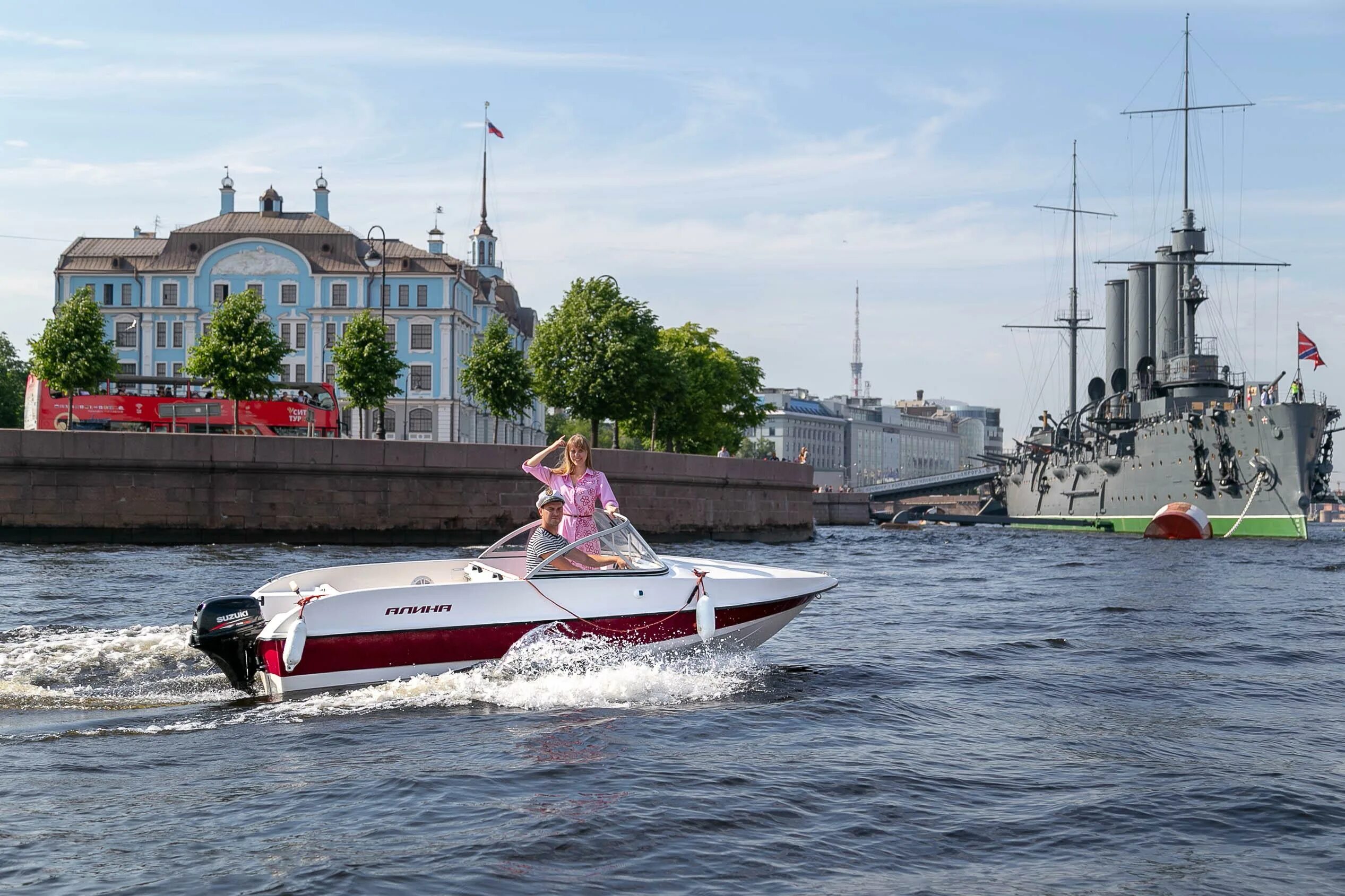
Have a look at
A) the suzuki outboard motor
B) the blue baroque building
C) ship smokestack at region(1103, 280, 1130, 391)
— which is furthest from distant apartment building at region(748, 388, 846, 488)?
the suzuki outboard motor

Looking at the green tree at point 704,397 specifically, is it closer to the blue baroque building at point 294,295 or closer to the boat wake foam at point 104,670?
the blue baroque building at point 294,295

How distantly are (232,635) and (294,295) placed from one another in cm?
6186

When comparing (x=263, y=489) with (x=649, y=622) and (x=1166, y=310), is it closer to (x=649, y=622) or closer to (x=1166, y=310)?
(x=649, y=622)

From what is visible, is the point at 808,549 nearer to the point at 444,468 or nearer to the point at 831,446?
the point at 444,468

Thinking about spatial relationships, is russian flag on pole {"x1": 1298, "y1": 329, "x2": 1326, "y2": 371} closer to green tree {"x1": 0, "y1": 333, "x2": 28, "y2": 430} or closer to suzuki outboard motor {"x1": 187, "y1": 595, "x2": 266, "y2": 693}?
suzuki outboard motor {"x1": 187, "y1": 595, "x2": 266, "y2": 693}

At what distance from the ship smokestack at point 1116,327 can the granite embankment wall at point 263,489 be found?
38.8 meters

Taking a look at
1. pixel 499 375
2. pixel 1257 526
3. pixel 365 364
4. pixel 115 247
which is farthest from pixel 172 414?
pixel 1257 526

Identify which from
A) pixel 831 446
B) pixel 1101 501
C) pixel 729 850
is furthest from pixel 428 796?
pixel 831 446

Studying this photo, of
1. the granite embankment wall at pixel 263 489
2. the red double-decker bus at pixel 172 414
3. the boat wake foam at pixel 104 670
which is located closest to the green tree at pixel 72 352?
the red double-decker bus at pixel 172 414

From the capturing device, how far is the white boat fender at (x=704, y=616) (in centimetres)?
1066

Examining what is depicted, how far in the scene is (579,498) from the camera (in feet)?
35.1

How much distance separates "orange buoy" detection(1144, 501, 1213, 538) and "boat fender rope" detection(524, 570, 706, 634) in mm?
41685

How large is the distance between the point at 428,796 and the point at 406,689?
2.63 metres

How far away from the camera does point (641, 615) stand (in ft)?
34.4
